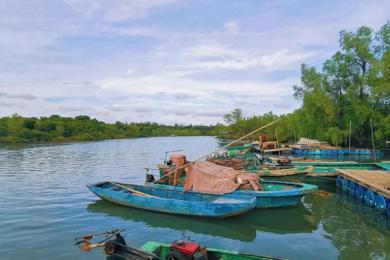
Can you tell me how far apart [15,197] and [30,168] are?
53.3ft

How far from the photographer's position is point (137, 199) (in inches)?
648

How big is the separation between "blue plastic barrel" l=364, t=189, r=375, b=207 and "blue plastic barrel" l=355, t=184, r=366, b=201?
1.64ft

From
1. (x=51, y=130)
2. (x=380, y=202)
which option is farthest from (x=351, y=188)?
(x=51, y=130)

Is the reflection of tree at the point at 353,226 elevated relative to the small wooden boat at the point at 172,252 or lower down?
lower down

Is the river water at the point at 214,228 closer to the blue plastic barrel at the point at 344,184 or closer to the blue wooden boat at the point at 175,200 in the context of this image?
the blue wooden boat at the point at 175,200

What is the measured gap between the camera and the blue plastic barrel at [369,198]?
16.9 metres

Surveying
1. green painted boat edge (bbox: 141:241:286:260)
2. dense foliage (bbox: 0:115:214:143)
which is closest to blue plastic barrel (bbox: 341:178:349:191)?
green painted boat edge (bbox: 141:241:286:260)

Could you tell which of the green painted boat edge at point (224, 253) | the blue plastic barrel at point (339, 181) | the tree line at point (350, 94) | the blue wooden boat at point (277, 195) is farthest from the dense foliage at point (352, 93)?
the green painted boat edge at point (224, 253)

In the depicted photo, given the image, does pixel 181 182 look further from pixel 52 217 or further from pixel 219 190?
pixel 52 217

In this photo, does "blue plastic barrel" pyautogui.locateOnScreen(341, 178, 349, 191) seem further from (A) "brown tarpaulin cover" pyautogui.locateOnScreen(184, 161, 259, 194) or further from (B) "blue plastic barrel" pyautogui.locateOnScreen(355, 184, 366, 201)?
(A) "brown tarpaulin cover" pyautogui.locateOnScreen(184, 161, 259, 194)

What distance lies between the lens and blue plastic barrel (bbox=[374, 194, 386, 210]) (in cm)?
1565

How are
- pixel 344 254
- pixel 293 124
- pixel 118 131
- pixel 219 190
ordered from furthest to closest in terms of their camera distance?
pixel 118 131 → pixel 293 124 → pixel 219 190 → pixel 344 254

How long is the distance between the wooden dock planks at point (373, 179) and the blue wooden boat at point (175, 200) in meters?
6.54

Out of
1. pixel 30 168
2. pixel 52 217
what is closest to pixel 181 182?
pixel 52 217
